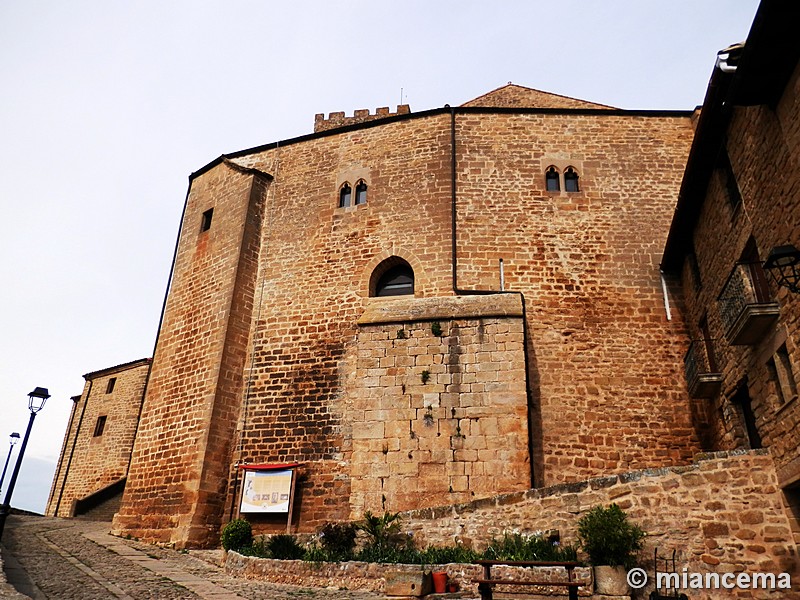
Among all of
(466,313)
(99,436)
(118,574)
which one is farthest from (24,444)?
(99,436)

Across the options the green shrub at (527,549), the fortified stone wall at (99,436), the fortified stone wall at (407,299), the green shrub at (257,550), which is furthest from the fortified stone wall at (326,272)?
the fortified stone wall at (99,436)

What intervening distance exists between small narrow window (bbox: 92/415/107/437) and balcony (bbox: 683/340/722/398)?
20262 mm

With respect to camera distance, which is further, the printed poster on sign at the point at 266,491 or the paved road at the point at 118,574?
the printed poster on sign at the point at 266,491

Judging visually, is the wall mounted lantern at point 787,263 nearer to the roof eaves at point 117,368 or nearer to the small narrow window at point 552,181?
the small narrow window at point 552,181

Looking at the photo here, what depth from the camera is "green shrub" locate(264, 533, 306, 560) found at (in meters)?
10.1

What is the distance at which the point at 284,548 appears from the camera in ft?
33.4

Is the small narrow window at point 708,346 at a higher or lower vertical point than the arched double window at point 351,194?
lower

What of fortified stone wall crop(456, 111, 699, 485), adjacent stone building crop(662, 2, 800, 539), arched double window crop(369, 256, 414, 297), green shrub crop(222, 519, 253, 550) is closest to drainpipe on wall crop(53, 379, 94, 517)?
green shrub crop(222, 519, 253, 550)

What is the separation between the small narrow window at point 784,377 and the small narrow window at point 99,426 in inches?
874

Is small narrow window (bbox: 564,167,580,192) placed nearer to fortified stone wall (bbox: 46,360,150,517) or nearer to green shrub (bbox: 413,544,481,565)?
green shrub (bbox: 413,544,481,565)

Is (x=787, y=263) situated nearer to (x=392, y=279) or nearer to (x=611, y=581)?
(x=611, y=581)

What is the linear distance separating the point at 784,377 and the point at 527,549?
4023 mm

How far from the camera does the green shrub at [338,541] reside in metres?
9.71

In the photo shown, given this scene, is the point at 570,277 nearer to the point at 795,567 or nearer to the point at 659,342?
the point at 659,342
